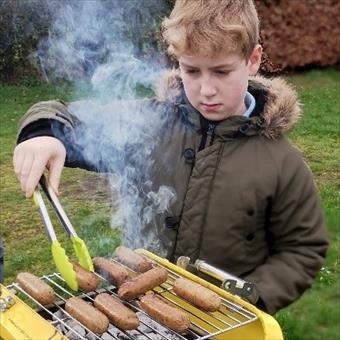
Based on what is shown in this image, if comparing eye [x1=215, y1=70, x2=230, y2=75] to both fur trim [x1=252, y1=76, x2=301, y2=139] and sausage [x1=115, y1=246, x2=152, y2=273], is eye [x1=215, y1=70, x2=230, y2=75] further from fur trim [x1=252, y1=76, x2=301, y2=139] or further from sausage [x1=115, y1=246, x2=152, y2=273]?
sausage [x1=115, y1=246, x2=152, y2=273]

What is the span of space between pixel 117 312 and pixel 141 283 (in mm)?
146

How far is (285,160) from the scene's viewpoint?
89.0 inches

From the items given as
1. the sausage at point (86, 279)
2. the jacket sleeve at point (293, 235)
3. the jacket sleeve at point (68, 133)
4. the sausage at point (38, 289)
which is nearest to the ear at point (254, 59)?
the jacket sleeve at point (293, 235)

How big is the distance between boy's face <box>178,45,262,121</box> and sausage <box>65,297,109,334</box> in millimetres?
779

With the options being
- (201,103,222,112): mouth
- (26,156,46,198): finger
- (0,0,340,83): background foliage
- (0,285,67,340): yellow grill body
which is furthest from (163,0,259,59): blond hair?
(0,0,340,83): background foliage

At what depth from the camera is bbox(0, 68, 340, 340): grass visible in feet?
11.1

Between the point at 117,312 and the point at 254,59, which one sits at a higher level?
the point at 254,59

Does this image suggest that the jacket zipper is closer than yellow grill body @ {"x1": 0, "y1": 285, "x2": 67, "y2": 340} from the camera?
No

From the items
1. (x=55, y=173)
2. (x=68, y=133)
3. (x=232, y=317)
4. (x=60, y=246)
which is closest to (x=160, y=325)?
(x=232, y=317)

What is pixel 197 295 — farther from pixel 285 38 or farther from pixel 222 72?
pixel 285 38

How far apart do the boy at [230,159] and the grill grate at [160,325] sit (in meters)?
0.22

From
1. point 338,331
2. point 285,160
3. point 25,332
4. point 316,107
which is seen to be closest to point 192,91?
point 285,160

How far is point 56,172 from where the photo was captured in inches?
77.7

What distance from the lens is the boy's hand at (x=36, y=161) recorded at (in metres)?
1.91
